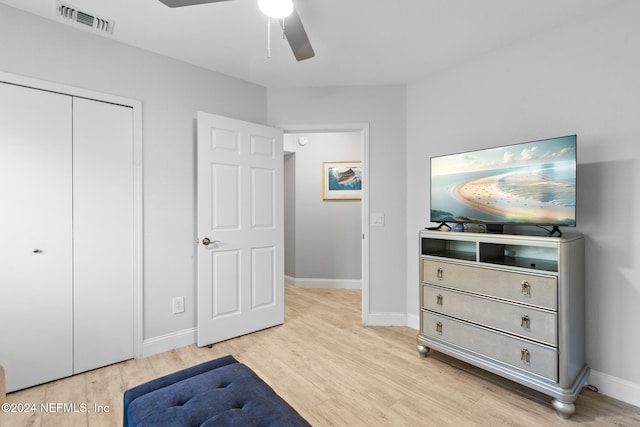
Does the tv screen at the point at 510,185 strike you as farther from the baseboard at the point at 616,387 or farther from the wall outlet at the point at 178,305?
the wall outlet at the point at 178,305

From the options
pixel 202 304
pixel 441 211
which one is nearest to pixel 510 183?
pixel 441 211

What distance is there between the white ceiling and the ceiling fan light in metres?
0.52

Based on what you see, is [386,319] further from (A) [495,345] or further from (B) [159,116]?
(B) [159,116]

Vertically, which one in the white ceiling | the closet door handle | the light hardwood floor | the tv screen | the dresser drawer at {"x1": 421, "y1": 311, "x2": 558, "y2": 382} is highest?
the white ceiling

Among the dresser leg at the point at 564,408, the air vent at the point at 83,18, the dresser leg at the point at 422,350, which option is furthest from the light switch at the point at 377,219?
the air vent at the point at 83,18

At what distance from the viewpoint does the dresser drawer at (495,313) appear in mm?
1771

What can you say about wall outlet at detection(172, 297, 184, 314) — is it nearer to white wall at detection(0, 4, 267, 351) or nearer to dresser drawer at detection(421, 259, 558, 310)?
white wall at detection(0, 4, 267, 351)

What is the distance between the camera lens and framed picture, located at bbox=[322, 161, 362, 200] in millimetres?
4520

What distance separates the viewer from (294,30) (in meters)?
1.63

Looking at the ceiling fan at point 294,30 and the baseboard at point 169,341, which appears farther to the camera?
the baseboard at point 169,341

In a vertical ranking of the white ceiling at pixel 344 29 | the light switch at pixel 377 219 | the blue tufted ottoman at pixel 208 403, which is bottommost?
the blue tufted ottoman at pixel 208 403

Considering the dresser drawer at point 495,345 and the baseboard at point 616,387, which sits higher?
the dresser drawer at point 495,345

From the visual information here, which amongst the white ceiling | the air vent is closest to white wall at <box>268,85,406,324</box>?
the white ceiling

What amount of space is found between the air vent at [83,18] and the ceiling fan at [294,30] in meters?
1.07
